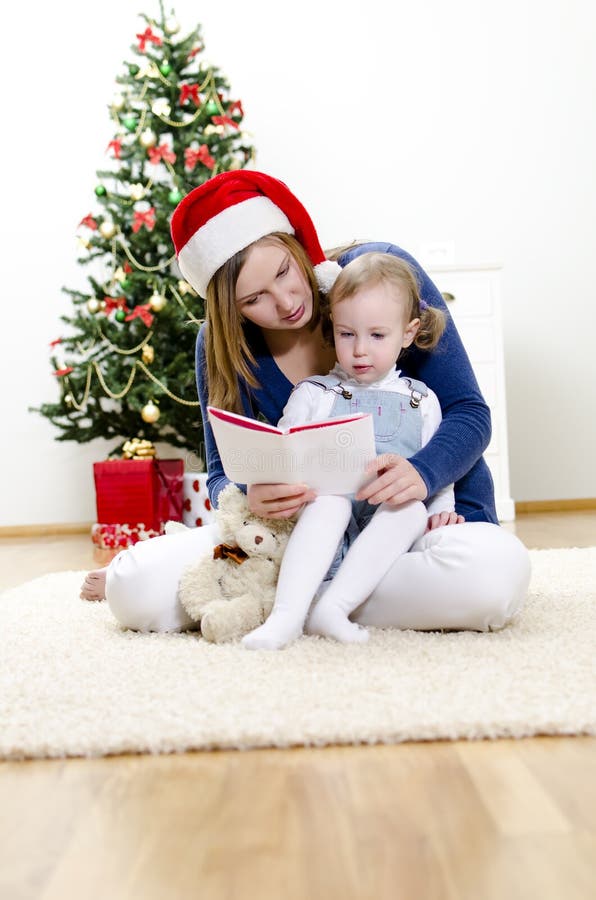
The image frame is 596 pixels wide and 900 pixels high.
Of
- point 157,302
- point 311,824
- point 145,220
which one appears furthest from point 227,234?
point 145,220

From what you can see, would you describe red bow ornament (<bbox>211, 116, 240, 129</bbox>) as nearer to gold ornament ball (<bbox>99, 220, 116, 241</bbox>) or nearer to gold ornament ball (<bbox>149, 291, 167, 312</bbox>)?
gold ornament ball (<bbox>99, 220, 116, 241</bbox>)

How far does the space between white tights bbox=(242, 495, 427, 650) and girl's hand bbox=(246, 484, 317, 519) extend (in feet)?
0.06

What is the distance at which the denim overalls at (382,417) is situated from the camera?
145 cm

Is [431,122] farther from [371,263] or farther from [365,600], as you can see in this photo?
[365,600]

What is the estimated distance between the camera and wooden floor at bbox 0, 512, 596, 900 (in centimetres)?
64

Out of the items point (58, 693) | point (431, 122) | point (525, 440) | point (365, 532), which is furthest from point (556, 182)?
point (58, 693)

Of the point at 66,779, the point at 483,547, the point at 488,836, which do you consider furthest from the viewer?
the point at 483,547

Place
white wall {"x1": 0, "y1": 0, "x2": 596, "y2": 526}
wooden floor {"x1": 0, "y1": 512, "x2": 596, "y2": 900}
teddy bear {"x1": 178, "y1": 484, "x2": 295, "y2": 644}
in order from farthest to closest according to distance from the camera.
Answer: white wall {"x1": 0, "y1": 0, "x2": 596, "y2": 526} < teddy bear {"x1": 178, "y1": 484, "x2": 295, "y2": 644} < wooden floor {"x1": 0, "y1": 512, "x2": 596, "y2": 900}

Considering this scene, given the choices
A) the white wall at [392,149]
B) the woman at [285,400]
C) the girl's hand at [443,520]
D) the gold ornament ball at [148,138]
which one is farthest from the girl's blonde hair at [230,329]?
the white wall at [392,149]

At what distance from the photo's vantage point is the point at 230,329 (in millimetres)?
1535

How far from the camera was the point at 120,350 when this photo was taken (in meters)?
3.30

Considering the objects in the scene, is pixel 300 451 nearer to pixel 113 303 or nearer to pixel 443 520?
pixel 443 520

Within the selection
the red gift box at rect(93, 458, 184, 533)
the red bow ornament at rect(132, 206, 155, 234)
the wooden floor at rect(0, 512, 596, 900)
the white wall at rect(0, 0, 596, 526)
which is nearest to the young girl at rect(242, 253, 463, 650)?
the wooden floor at rect(0, 512, 596, 900)

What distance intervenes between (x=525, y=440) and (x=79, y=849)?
3298mm
